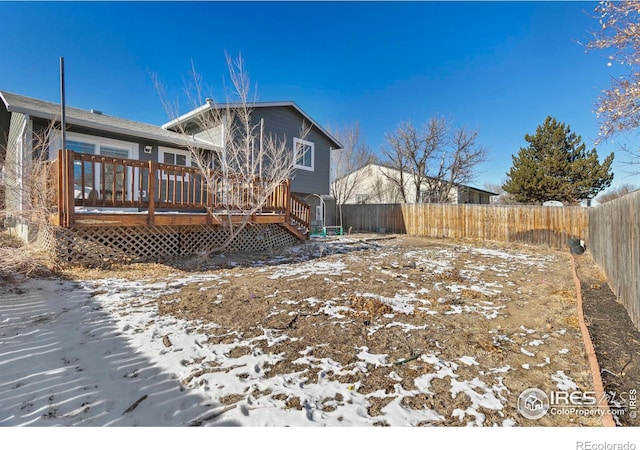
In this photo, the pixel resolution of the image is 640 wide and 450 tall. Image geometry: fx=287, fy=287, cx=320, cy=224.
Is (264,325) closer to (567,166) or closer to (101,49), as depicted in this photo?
(101,49)

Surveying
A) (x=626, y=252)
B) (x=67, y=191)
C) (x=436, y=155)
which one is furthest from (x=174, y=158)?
(x=436, y=155)

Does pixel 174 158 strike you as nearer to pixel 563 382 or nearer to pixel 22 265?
pixel 22 265

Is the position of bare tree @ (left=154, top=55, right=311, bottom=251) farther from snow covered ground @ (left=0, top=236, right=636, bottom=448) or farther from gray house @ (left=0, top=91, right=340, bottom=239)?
snow covered ground @ (left=0, top=236, right=636, bottom=448)

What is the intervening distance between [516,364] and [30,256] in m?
7.58

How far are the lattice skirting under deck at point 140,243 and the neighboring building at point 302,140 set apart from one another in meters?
4.02

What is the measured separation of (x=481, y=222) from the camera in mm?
13047

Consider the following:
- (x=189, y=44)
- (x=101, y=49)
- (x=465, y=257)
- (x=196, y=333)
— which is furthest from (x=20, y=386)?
(x=101, y=49)

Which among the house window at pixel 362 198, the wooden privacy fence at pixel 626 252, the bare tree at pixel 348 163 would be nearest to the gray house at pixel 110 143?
the wooden privacy fence at pixel 626 252

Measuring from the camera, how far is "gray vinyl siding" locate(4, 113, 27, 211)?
7020 mm

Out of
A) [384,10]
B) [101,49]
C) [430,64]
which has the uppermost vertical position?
A: [430,64]

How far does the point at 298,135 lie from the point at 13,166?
9.53 m

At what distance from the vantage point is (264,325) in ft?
10.4

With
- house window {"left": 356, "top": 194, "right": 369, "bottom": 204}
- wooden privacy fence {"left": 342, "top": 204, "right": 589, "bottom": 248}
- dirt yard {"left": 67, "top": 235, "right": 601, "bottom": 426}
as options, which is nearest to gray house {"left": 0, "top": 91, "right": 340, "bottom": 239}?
dirt yard {"left": 67, "top": 235, "right": 601, "bottom": 426}

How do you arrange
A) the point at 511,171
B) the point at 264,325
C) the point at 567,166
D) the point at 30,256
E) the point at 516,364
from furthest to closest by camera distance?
Result: the point at 511,171, the point at 567,166, the point at 30,256, the point at 264,325, the point at 516,364
